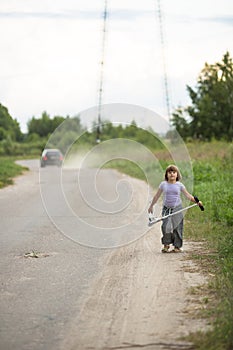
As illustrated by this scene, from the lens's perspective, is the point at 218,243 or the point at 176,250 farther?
the point at 218,243

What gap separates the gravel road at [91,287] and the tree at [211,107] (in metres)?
42.8

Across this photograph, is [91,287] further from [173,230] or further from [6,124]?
[6,124]

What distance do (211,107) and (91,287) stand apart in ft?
165

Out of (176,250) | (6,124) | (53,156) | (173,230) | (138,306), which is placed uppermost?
(6,124)

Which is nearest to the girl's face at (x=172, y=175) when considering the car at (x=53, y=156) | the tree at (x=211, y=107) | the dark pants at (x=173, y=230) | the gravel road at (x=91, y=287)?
the dark pants at (x=173, y=230)

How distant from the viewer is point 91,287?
25.7 feet

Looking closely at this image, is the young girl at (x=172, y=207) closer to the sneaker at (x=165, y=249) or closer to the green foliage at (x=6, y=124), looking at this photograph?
the sneaker at (x=165, y=249)

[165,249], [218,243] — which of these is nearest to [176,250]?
[165,249]

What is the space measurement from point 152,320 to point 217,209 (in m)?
7.56

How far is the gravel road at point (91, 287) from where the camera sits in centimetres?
594

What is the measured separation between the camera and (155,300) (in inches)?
281

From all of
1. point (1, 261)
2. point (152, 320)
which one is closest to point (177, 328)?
point (152, 320)

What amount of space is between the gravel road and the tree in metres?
42.8

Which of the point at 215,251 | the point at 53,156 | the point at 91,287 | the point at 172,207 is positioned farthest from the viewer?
the point at 53,156
